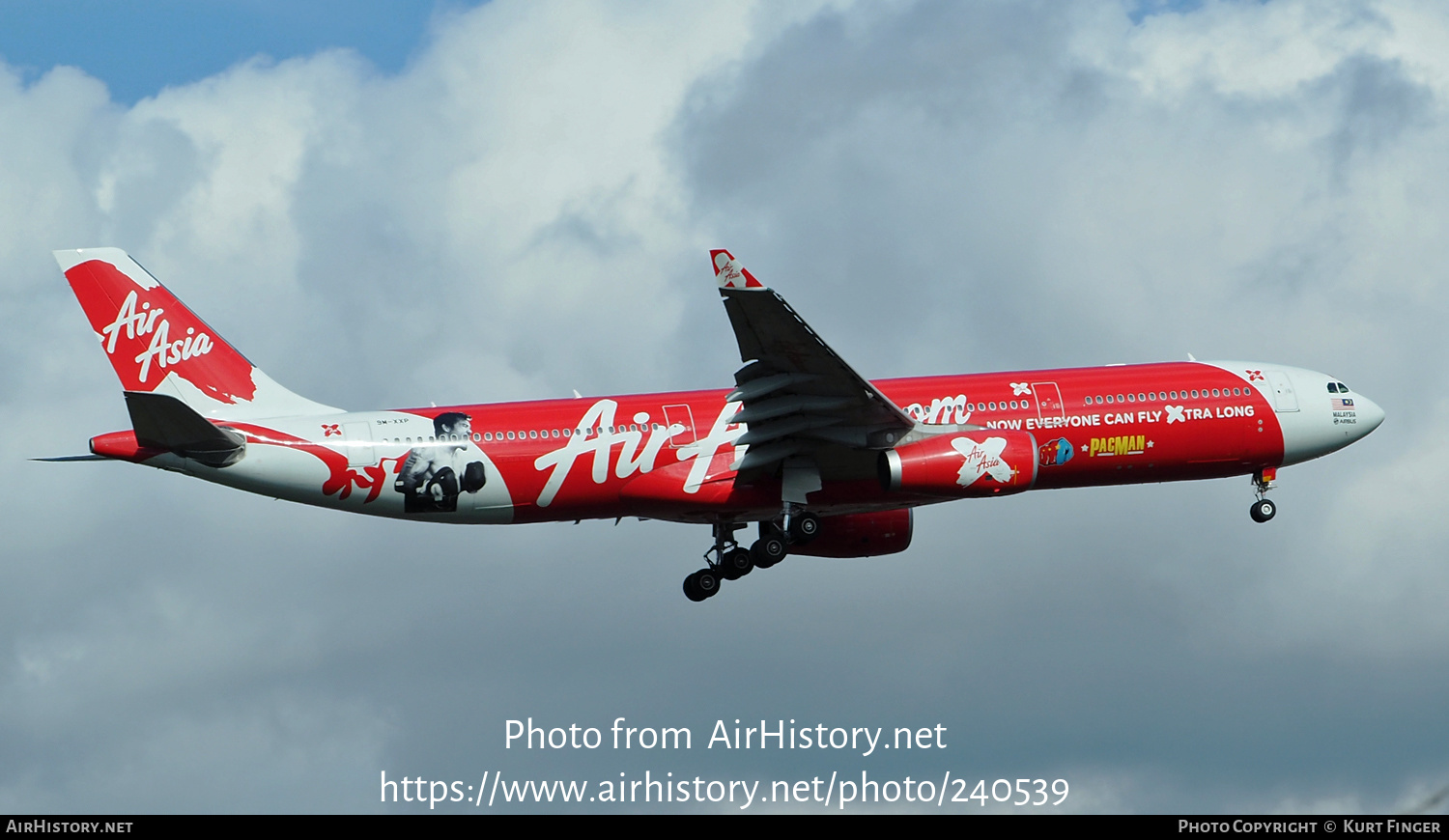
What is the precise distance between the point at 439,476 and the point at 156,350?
8.75m

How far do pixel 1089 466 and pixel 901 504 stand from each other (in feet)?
17.8

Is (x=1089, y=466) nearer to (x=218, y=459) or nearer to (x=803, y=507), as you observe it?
(x=803, y=507)

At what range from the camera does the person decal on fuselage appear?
151ft

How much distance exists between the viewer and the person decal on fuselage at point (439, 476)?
46.2 metres

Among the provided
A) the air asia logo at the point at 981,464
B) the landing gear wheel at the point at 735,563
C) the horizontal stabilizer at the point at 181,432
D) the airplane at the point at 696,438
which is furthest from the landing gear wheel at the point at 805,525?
the horizontal stabilizer at the point at 181,432

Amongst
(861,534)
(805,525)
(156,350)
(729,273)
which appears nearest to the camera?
(729,273)

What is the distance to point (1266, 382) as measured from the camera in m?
51.9

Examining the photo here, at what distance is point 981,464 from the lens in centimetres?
4603

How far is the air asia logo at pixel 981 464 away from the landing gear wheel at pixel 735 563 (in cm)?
764

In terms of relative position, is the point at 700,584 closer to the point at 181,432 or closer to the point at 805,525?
the point at 805,525

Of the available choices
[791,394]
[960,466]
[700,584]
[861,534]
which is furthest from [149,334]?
[960,466]

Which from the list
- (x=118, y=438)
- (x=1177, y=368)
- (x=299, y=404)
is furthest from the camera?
(x=1177, y=368)

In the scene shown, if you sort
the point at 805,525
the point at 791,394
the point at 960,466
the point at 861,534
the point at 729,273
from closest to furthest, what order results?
the point at 729,273
the point at 791,394
the point at 960,466
the point at 805,525
the point at 861,534

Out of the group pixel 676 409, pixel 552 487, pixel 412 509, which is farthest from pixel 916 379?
pixel 412 509
